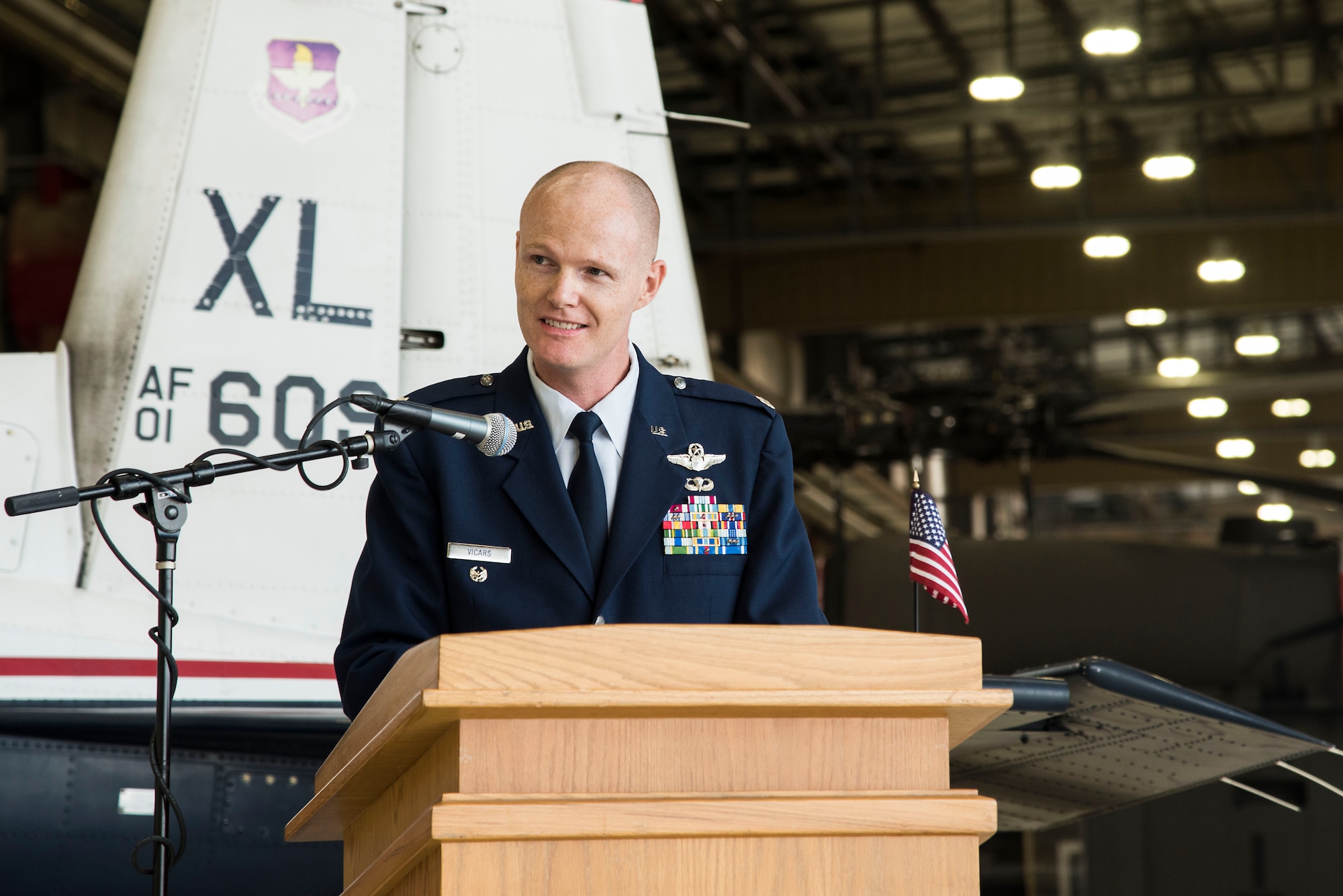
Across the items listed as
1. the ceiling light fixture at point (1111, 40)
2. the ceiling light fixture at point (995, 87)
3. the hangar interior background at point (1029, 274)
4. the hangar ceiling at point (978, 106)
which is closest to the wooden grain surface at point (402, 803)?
the hangar interior background at point (1029, 274)

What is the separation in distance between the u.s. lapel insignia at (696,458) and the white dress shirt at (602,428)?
0.08m

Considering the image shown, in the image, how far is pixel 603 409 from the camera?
2141 millimetres

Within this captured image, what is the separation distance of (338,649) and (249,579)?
6.53ft

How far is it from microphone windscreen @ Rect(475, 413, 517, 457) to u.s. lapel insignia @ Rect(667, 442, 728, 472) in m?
0.25

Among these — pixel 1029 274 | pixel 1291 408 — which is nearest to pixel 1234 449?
pixel 1291 408

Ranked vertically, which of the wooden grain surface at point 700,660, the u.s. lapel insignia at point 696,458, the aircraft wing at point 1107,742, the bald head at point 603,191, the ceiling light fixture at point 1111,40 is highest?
the ceiling light fixture at point 1111,40

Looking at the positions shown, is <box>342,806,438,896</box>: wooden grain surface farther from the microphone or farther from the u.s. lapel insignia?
the u.s. lapel insignia

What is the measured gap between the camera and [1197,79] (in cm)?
1433

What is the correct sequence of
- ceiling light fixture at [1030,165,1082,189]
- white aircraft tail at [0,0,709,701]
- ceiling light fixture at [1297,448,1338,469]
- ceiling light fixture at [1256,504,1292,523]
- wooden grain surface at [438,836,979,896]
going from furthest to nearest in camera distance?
ceiling light fixture at [1256,504,1292,523] → ceiling light fixture at [1297,448,1338,469] → ceiling light fixture at [1030,165,1082,189] → white aircraft tail at [0,0,709,701] → wooden grain surface at [438,836,979,896]

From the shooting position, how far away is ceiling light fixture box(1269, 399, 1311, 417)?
2273cm

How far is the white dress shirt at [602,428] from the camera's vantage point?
82.6 inches

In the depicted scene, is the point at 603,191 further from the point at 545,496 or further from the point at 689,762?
the point at 689,762

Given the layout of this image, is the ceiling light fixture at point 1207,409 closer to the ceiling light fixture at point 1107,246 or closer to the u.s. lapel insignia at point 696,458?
the ceiling light fixture at point 1107,246

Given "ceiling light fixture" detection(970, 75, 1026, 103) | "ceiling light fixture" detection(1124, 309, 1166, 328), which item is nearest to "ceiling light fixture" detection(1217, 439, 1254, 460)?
"ceiling light fixture" detection(1124, 309, 1166, 328)
